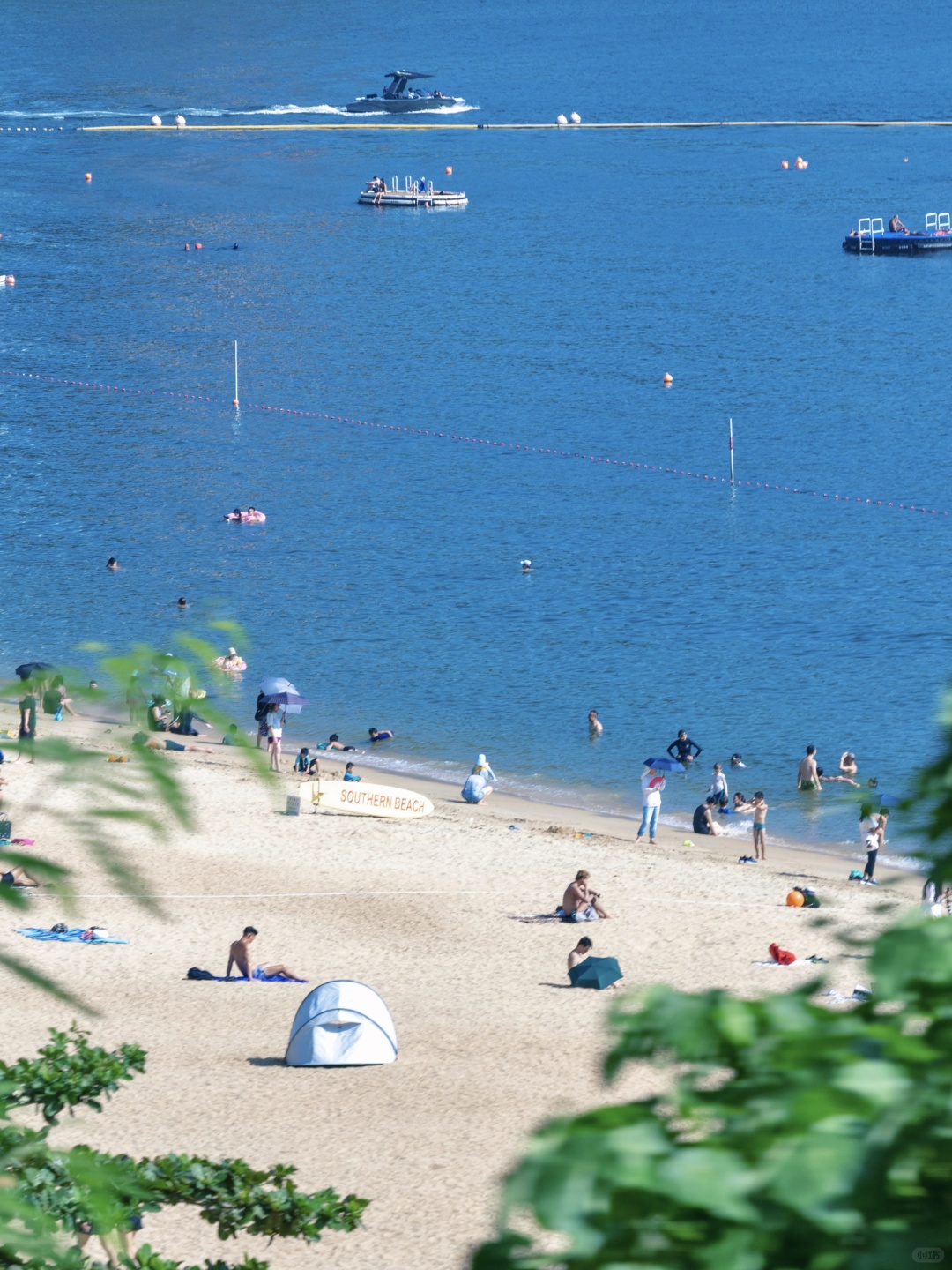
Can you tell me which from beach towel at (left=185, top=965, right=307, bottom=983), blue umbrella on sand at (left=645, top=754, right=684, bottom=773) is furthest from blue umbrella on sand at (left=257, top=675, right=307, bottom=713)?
beach towel at (left=185, top=965, right=307, bottom=983)

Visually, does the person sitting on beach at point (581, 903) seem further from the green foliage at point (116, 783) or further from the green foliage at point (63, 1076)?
the green foliage at point (116, 783)

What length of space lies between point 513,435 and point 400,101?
274 feet

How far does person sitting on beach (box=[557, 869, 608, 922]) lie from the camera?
23.5 meters

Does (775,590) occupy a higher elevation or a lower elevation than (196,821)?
higher

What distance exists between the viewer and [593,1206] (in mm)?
1875

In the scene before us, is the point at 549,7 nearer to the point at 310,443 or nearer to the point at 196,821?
the point at 310,443

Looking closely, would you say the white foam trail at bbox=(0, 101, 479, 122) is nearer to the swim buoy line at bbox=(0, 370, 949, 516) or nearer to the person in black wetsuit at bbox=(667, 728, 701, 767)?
the swim buoy line at bbox=(0, 370, 949, 516)

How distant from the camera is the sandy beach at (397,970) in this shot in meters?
15.3

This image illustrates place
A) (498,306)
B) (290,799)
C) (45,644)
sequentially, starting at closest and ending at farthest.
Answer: (290,799) < (45,644) < (498,306)

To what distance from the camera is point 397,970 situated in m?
21.5

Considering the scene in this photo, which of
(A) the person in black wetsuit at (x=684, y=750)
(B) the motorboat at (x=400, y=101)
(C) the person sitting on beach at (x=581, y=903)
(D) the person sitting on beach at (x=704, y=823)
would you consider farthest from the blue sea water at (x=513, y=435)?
(C) the person sitting on beach at (x=581, y=903)

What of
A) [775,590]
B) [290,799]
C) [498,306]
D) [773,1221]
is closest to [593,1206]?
[773,1221]

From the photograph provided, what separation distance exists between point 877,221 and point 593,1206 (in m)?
93.0

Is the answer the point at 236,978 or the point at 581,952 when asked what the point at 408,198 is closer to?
the point at 581,952
